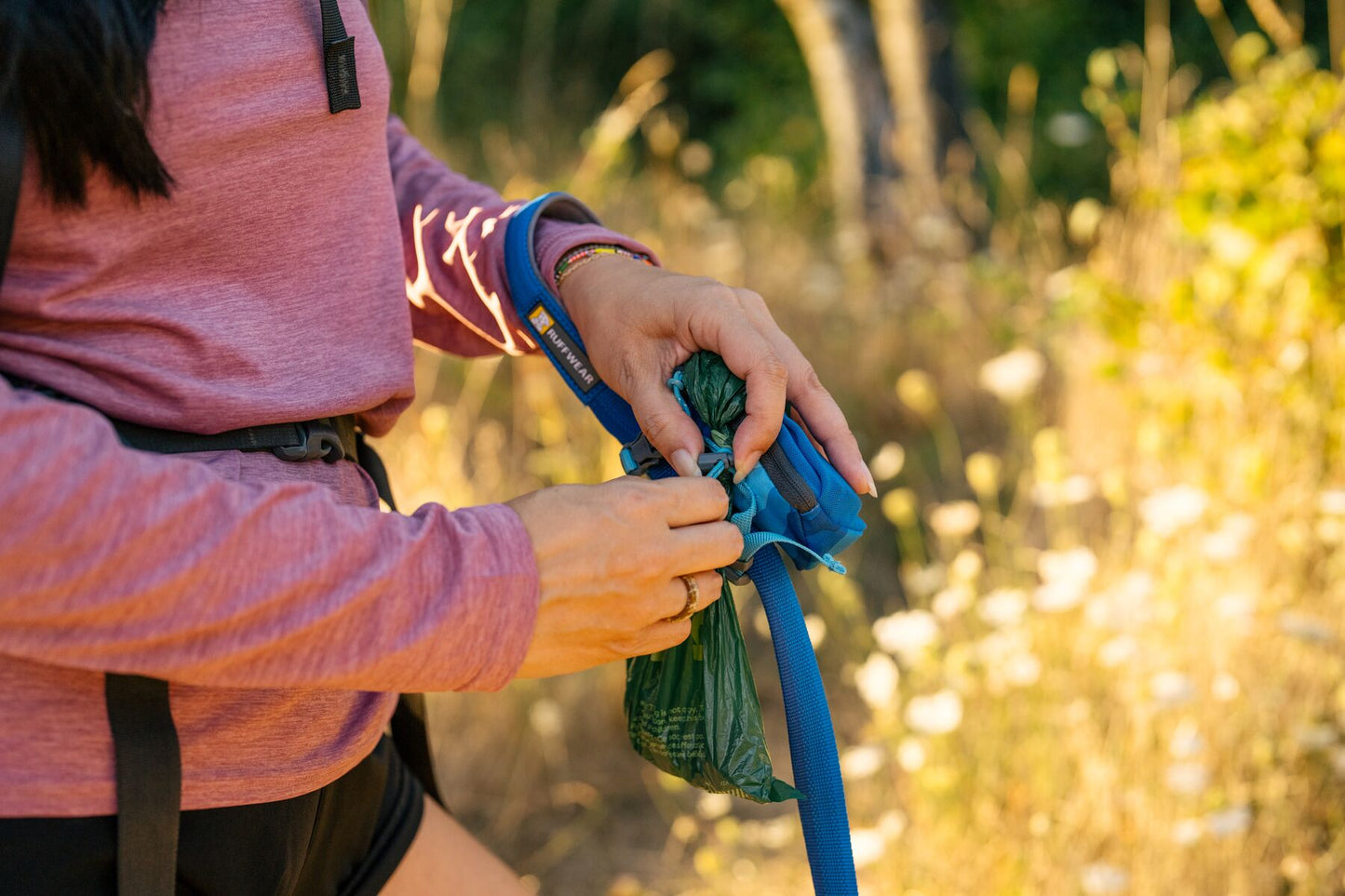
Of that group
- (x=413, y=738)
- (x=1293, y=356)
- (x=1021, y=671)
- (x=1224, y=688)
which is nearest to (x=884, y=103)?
(x=1293, y=356)

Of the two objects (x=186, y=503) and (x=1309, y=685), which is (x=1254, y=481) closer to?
(x=1309, y=685)

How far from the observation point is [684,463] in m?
0.90

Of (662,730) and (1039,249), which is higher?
(662,730)

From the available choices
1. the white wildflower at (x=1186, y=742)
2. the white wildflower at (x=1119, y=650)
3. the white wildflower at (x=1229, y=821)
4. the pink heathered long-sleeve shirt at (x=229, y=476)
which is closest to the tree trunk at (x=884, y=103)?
the white wildflower at (x=1119, y=650)

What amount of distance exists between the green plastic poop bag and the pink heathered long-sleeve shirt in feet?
0.82

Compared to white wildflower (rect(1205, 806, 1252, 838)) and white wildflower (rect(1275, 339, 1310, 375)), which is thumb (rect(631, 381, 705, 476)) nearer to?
white wildflower (rect(1205, 806, 1252, 838))

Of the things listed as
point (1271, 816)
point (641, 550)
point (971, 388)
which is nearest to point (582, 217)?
point (641, 550)

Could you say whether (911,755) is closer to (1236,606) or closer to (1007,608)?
(1007,608)

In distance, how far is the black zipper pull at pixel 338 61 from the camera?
87 cm

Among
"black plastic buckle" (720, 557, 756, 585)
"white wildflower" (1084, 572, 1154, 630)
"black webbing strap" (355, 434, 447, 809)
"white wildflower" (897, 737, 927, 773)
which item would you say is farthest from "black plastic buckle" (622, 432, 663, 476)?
"white wildflower" (1084, 572, 1154, 630)

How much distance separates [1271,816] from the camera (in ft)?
6.11

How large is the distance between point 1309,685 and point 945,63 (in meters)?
3.82

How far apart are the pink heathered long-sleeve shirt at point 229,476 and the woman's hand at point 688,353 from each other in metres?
0.19

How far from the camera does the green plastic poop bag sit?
938 millimetres
